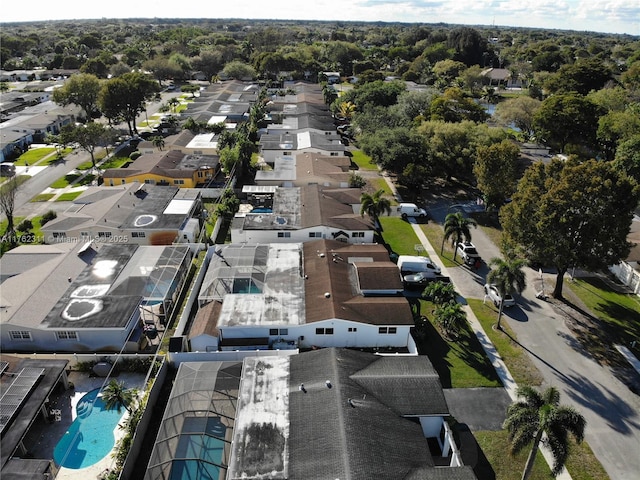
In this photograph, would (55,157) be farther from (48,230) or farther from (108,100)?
(48,230)

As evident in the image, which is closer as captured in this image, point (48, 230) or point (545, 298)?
point (545, 298)

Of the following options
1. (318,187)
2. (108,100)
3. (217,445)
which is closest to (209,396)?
(217,445)

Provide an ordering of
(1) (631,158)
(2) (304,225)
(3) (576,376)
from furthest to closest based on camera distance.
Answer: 1. (1) (631,158)
2. (2) (304,225)
3. (3) (576,376)

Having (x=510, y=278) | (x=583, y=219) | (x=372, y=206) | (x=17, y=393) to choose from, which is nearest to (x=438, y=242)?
(x=372, y=206)

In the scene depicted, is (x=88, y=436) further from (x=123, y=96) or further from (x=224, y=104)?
(x=224, y=104)

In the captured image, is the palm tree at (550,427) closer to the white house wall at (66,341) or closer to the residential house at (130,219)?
the white house wall at (66,341)

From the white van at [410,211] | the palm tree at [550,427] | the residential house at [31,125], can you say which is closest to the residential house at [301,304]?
the palm tree at [550,427]
